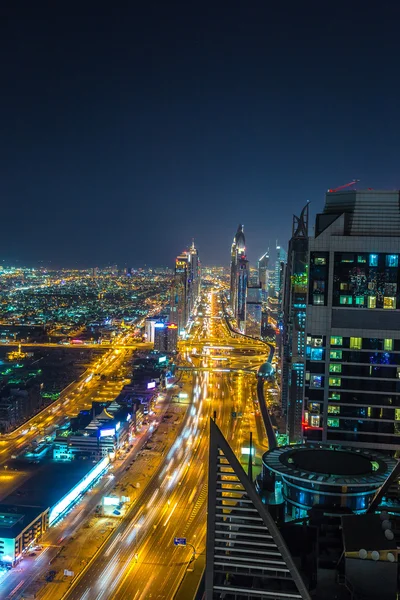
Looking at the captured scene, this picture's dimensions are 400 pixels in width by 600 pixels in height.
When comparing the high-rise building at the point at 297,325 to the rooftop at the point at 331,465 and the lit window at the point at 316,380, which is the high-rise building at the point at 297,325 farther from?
the rooftop at the point at 331,465

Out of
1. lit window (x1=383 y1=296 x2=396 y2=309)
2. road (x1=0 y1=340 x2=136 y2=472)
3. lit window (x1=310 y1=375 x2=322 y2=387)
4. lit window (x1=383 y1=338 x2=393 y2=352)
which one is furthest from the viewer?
road (x1=0 y1=340 x2=136 y2=472)

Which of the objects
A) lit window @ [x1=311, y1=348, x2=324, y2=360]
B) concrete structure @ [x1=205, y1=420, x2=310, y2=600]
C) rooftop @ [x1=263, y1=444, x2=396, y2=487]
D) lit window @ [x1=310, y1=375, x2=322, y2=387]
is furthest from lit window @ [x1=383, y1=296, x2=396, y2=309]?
concrete structure @ [x1=205, y1=420, x2=310, y2=600]

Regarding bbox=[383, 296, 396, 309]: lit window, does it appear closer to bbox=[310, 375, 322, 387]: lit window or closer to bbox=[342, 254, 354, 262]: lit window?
bbox=[342, 254, 354, 262]: lit window

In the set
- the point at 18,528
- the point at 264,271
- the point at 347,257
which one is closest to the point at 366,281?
the point at 347,257

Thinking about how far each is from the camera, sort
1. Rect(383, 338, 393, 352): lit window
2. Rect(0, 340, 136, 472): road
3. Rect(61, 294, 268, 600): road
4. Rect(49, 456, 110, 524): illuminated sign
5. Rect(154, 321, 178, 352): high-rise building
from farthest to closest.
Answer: Rect(154, 321, 178, 352): high-rise building < Rect(0, 340, 136, 472): road < Rect(49, 456, 110, 524): illuminated sign < Rect(61, 294, 268, 600): road < Rect(383, 338, 393, 352): lit window

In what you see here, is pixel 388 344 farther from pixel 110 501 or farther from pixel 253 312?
pixel 253 312

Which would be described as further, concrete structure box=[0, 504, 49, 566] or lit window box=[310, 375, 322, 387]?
concrete structure box=[0, 504, 49, 566]

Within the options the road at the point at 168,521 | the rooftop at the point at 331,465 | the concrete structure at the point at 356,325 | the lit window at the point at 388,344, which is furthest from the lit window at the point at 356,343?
the road at the point at 168,521
